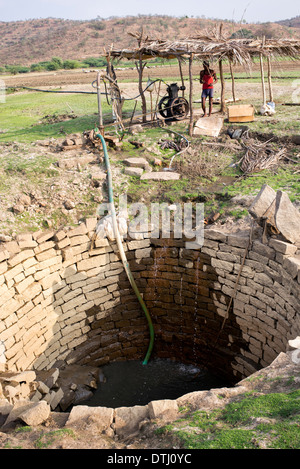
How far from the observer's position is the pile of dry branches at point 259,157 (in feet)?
25.9

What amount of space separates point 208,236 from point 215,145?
3139 mm

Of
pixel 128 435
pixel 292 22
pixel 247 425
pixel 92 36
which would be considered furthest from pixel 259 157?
pixel 292 22

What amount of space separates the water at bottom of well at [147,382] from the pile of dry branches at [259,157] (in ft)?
13.7

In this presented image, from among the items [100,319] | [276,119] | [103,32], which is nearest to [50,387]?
[100,319]

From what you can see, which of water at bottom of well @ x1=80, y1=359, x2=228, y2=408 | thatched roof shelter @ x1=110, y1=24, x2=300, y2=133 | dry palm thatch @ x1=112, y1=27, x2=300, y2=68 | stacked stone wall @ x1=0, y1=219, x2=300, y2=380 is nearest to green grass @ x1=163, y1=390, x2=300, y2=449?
stacked stone wall @ x1=0, y1=219, x2=300, y2=380

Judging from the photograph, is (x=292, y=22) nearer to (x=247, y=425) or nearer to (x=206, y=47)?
(x=206, y=47)

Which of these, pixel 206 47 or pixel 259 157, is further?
pixel 206 47

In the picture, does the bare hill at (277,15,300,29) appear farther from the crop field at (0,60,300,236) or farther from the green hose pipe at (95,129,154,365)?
the green hose pipe at (95,129,154,365)

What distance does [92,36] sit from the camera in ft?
147

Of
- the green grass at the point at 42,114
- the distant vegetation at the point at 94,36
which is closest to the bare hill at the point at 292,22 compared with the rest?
the distant vegetation at the point at 94,36

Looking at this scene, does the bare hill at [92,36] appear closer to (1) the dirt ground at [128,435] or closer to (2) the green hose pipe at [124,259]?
(2) the green hose pipe at [124,259]

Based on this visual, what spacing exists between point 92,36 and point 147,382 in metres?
45.7

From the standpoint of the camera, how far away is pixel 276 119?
995 cm

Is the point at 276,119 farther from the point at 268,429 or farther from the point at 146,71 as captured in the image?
the point at 146,71
